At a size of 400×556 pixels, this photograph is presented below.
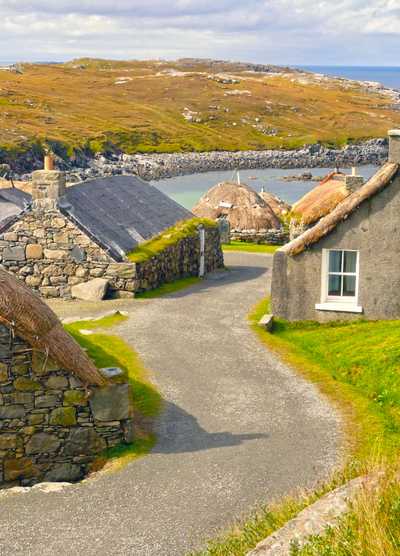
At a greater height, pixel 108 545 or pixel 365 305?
pixel 365 305

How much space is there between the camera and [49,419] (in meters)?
15.3

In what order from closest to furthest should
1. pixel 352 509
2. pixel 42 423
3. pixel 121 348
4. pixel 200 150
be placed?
pixel 352 509 → pixel 42 423 → pixel 121 348 → pixel 200 150

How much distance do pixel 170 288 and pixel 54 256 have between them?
403cm

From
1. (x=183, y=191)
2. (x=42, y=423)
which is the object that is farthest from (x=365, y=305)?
(x=183, y=191)

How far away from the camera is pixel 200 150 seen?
13462cm

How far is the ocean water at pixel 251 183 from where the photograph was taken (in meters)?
91.1

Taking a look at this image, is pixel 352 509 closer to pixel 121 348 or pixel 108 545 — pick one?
pixel 108 545

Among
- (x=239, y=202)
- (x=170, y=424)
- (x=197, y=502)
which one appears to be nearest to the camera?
(x=197, y=502)

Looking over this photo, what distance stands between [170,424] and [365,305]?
7.83 metres

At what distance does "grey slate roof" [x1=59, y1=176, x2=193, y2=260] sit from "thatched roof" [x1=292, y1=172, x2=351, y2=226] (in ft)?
15.9

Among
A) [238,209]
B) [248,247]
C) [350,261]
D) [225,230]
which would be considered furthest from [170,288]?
[238,209]

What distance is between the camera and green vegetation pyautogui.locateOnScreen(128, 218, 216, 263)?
28.3m

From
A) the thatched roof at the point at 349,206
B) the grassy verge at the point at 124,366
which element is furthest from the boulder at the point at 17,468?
the thatched roof at the point at 349,206

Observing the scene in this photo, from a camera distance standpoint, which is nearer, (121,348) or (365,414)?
(365,414)
